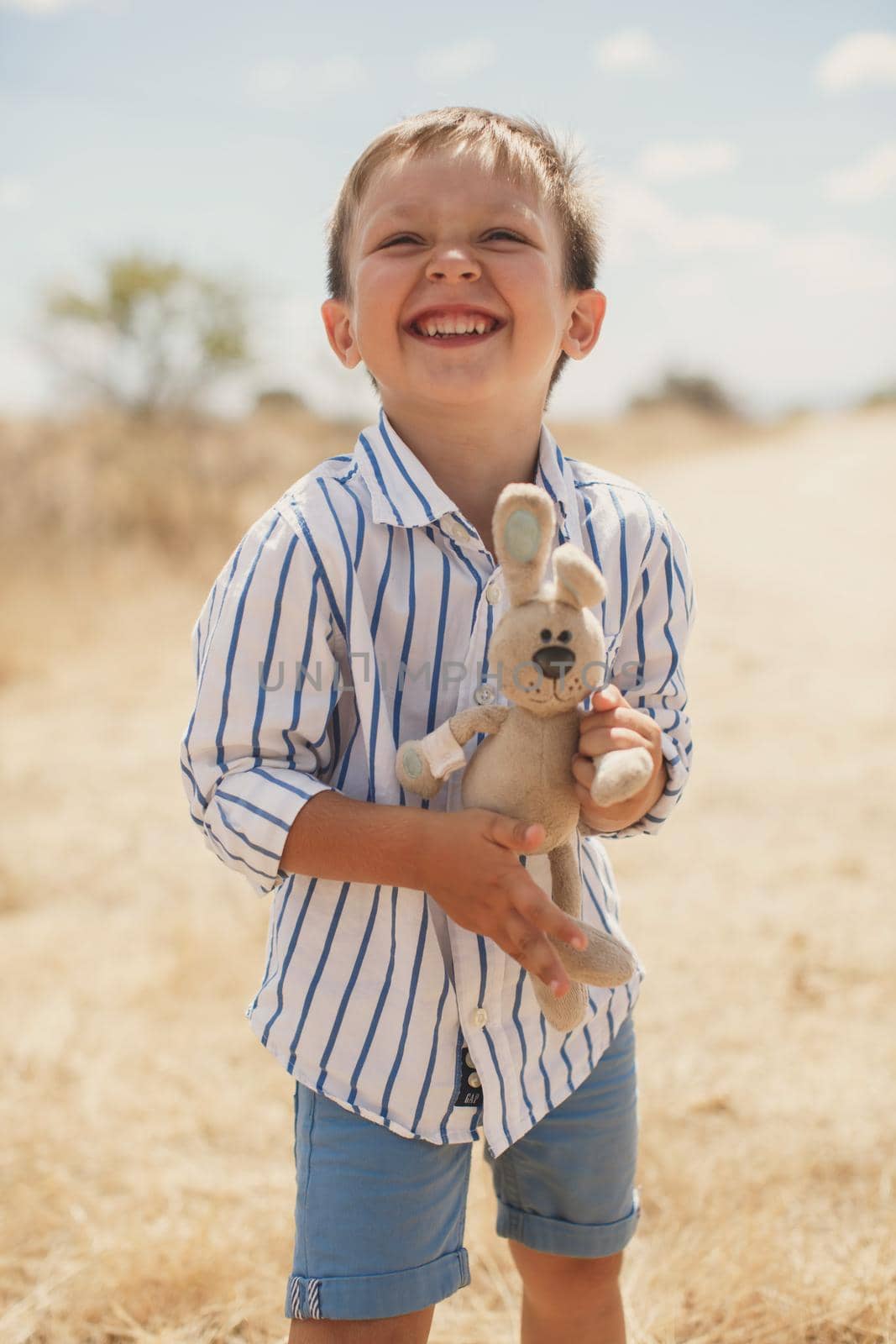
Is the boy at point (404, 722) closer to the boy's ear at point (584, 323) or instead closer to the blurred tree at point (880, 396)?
the boy's ear at point (584, 323)

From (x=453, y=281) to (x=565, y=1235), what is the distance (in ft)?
3.86

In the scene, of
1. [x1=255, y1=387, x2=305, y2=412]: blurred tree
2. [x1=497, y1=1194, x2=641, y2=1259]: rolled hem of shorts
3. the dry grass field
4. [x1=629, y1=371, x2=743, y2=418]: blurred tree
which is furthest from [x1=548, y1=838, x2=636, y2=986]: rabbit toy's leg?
[x1=629, y1=371, x2=743, y2=418]: blurred tree

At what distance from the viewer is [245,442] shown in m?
11.9

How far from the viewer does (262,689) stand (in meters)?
1.23

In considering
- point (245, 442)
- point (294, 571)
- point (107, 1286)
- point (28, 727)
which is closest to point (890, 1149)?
point (107, 1286)

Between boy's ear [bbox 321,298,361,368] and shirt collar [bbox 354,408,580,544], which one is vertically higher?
boy's ear [bbox 321,298,361,368]

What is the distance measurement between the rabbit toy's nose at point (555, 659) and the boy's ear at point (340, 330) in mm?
568

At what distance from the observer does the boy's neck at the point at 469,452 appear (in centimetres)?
137

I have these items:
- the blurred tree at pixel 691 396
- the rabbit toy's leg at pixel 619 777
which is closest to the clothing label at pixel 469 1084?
the rabbit toy's leg at pixel 619 777

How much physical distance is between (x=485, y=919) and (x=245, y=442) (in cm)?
1128

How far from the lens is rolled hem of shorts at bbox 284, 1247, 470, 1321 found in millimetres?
1202

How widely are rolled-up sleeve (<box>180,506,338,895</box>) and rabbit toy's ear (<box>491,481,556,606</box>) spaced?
25 centimetres

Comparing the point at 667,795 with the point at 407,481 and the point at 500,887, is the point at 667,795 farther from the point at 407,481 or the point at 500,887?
the point at 407,481

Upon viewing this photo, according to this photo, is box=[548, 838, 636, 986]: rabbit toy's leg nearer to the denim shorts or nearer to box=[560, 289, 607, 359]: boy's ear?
the denim shorts
